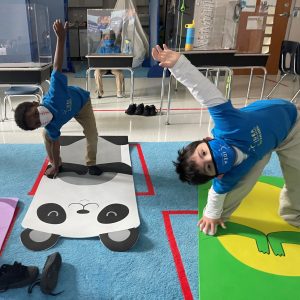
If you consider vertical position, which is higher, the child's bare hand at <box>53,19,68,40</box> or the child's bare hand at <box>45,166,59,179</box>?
the child's bare hand at <box>53,19,68,40</box>

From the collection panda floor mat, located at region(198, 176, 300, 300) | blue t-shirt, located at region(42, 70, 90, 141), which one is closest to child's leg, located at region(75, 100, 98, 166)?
blue t-shirt, located at region(42, 70, 90, 141)

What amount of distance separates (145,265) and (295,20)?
626cm

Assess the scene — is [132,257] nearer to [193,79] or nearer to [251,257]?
[251,257]

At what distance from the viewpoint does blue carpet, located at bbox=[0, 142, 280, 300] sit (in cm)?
128

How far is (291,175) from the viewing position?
165cm

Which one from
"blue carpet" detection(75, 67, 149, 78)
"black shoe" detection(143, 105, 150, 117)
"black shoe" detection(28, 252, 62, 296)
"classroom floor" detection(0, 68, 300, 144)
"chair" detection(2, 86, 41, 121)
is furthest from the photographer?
"blue carpet" detection(75, 67, 149, 78)

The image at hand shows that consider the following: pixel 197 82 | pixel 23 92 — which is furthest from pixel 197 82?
pixel 23 92

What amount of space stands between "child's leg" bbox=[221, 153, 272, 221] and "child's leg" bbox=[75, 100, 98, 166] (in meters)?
1.07

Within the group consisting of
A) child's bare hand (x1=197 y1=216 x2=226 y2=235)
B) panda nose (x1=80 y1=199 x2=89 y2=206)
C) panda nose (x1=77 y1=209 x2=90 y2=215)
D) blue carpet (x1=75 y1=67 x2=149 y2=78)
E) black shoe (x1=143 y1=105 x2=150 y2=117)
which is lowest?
panda nose (x1=77 y1=209 x2=90 y2=215)

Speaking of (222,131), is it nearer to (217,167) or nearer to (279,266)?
(217,167)

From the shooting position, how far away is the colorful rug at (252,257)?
1.28 metres

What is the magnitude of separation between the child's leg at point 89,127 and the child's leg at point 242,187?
107 centimetres

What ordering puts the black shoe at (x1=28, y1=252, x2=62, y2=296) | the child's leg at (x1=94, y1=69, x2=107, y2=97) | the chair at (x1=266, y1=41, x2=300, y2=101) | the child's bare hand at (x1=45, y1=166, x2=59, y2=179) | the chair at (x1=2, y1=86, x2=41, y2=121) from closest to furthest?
the black shoe at (x1=28, y1=252, x2=62, y2=296), the child's bare hand at (x1=45, y1=166, x2=59, y2=179), the chair at (x1=2, y1=86, x2=41, y2=121), the chair at (x1=266, y1=41, x2=300, y2=101), the child's leg at (x1=94, y1=69, x2=107, y2=97)

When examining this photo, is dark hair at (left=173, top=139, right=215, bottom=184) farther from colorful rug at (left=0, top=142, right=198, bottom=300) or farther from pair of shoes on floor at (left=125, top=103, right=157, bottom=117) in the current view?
pair of shoes on floor at (left=125, top=103, right=157, bottom=117)
